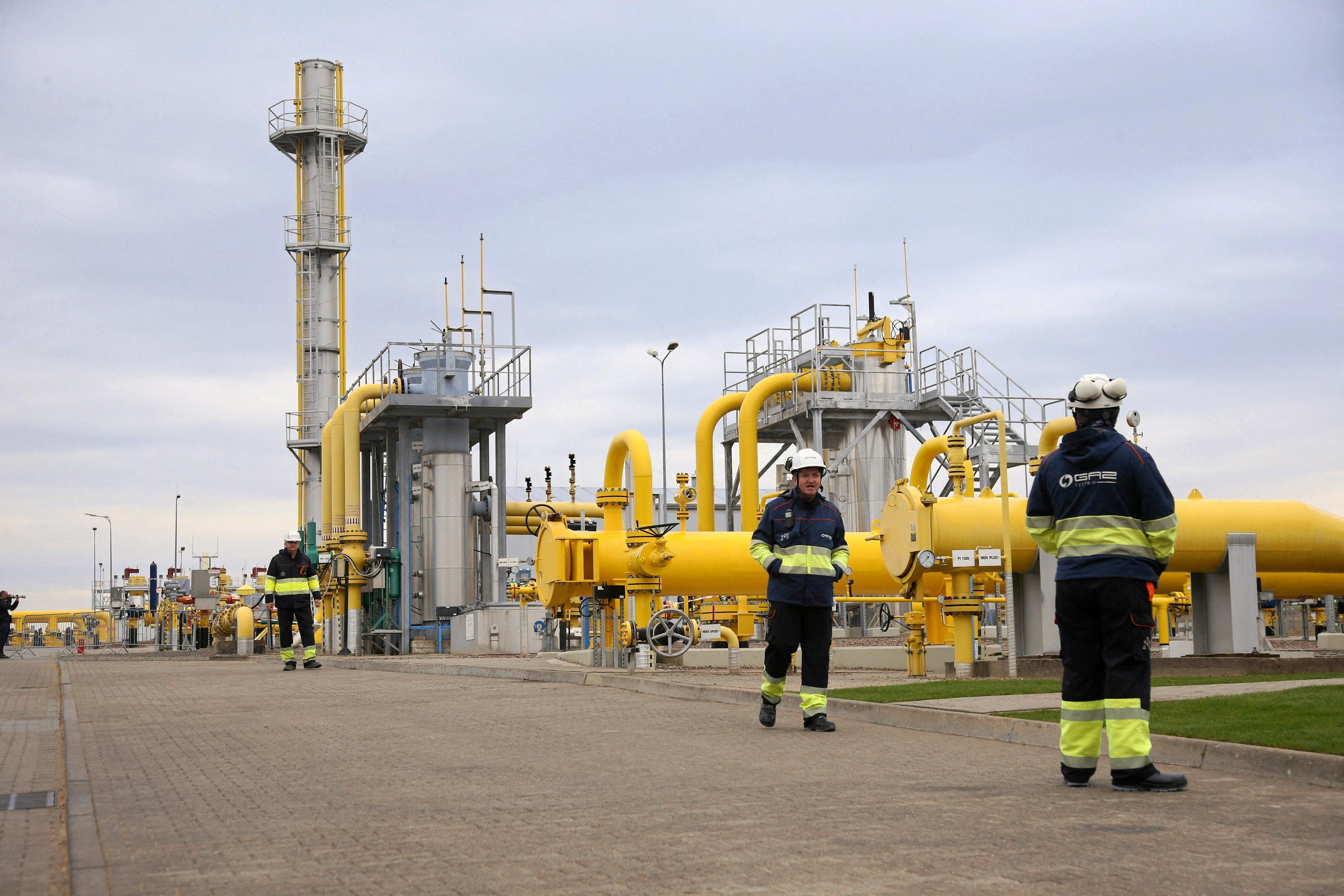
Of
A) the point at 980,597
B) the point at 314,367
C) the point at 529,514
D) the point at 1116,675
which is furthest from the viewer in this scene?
the point at 314,367

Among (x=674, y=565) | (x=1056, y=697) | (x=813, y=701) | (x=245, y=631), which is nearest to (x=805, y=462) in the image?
(x=813, y=701)

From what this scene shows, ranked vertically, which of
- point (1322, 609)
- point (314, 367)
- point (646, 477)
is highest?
point (314, 367)

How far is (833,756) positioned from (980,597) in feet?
28.5

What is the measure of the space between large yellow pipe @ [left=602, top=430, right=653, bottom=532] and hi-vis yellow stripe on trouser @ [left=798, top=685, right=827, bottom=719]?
27.9 feet

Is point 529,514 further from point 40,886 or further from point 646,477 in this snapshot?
point 40,886

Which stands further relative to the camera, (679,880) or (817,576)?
(817,576)

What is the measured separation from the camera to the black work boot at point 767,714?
982 centimetres

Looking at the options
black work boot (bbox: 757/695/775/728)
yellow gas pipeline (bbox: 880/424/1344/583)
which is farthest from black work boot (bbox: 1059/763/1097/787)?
yellow gas pipeline (bbox: 880/424/1344/583)

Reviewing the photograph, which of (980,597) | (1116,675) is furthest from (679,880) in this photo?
(980,597)

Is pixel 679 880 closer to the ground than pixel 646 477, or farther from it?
closer to the ground

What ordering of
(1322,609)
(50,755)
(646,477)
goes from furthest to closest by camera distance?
(1322,609) → (646,477) → (50,755)

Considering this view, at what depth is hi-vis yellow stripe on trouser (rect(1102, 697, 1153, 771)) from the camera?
625cm

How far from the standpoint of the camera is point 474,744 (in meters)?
8.84

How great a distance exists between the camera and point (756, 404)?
35.1 metres
